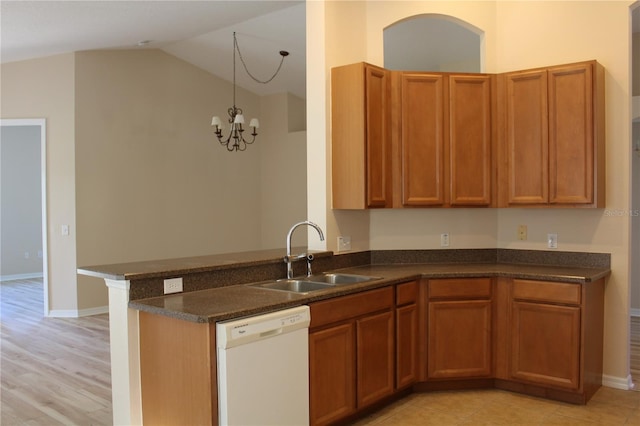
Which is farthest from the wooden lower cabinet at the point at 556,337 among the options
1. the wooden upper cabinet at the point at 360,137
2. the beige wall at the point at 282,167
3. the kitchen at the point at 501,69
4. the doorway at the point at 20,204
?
the doorway at the point at 20,204

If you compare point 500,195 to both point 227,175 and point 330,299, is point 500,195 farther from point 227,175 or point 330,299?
point 227,175

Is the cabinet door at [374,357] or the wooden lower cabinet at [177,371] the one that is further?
the cabinet door at [374,357]

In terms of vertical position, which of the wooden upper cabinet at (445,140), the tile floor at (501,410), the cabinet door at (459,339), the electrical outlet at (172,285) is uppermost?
the wooden upper cabinet at (445,140)

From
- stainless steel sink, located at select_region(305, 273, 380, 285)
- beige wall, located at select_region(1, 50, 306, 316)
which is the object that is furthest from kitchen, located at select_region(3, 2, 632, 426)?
beige wall, located at select_region(1, 50, 306, 316)

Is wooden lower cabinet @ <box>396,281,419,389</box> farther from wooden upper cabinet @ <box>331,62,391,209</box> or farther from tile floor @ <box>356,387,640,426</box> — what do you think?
wooden upper cabinet @ <box>331,62,391,209</box>

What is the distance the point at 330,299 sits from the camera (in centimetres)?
297

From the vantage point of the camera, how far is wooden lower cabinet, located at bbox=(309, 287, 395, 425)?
2.88 meters

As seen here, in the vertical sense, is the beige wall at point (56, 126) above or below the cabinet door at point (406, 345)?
above

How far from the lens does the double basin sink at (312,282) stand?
330cm

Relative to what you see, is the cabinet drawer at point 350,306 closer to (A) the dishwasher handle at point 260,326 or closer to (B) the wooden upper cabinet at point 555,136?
(A) the dishwasher handle at point 260,326

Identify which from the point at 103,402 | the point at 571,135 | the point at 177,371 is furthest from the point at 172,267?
the point at 571,135

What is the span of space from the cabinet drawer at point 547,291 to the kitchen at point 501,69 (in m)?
0.61

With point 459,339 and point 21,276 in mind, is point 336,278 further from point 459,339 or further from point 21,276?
point 21,276

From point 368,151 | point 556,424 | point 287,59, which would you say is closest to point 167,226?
point 287,59
